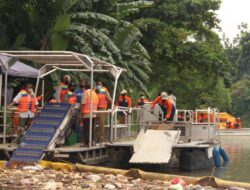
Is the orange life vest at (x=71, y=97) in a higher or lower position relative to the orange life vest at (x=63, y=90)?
lower

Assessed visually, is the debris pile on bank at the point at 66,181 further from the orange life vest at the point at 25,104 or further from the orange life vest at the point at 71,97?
the orange life vest at the point at 71,97

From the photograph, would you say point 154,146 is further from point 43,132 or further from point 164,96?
point 43,132

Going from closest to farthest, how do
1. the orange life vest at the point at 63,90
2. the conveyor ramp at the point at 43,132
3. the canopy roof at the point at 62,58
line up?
the conveyor ramp at the point at 43,132 → the canopy roof at the point at 62,58 → the orange life vest at the point at 63,90

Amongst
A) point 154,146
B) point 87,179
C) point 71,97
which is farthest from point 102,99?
→ point 87,179

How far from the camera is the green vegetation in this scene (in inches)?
818

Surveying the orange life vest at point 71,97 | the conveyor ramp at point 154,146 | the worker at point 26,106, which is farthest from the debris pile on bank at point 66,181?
the orange life vest at point 71,97

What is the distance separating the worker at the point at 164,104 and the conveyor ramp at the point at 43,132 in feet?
11.2

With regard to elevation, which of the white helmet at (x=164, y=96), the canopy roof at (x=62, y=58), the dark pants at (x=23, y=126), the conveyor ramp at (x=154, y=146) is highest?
the canopy roof at (x=62, y=58)

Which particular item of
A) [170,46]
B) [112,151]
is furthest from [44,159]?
[170,46]

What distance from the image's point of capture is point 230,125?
4641 centimetres

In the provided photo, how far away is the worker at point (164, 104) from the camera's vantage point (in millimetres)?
16719

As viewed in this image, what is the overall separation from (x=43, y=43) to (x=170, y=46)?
412 inches

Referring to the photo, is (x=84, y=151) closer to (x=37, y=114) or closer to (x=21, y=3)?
(x=37, y=114)

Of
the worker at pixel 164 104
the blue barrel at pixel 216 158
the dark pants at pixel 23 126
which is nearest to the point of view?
the dark pants at pixel 23 126
